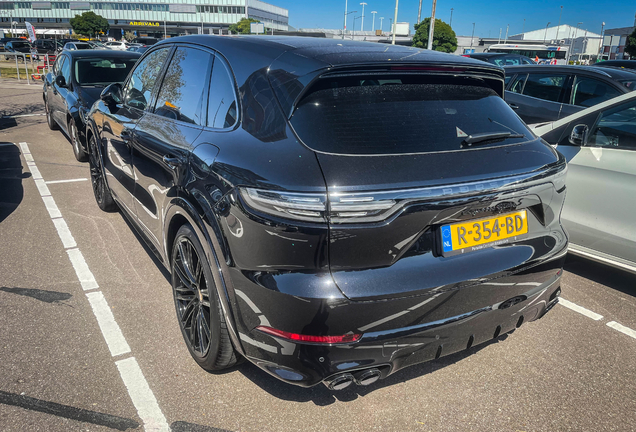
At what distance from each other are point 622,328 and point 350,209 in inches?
105

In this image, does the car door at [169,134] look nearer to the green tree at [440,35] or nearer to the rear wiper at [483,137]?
the rear wiper at [483,137]

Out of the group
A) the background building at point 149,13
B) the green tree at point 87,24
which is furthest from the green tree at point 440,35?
the green tree at point 87,24

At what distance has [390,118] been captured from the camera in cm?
224

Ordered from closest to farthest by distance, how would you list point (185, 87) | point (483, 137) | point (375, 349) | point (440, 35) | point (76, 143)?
point (375, 349), point (483, 137), point (185, 87), point (76, 143), point (440, 35)

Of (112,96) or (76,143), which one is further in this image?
(76,143)

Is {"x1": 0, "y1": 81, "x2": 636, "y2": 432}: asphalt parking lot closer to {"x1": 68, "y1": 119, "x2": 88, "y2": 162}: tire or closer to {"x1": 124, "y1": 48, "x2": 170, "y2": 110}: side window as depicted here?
{"x1": 124, "y1": 48, "x2": 170, "y2": 110}: side window

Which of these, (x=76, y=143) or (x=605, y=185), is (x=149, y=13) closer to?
(x=76, y=143)

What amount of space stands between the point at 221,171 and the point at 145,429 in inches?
50.7

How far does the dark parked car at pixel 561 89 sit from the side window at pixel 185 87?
226 inches

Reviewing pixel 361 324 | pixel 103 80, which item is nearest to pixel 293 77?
pixel 361 324

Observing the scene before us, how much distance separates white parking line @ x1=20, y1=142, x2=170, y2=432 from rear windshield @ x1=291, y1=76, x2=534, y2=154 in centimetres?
156

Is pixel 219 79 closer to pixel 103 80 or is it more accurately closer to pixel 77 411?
pixel 77 411

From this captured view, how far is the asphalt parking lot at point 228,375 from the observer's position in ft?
8.00

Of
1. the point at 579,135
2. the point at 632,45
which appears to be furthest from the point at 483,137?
the point at 632,45
